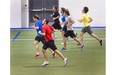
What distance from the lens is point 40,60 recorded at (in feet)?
14.8

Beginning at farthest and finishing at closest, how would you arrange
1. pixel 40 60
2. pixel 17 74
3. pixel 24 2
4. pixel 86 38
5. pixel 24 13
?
pixel 24 13
pixel 24 2
pixel 86 38
pixel 40 60
pixel 17 74

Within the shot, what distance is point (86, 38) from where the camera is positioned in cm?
661

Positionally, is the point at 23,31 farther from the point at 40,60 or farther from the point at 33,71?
the point at 33,71

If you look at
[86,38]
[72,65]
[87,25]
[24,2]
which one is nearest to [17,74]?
[72,65]

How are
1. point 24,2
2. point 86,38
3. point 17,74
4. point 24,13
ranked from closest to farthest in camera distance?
point 17,74, point 86,38, point 24,2, point 24,13

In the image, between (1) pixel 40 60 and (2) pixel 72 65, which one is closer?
(2) pixel 72 65
